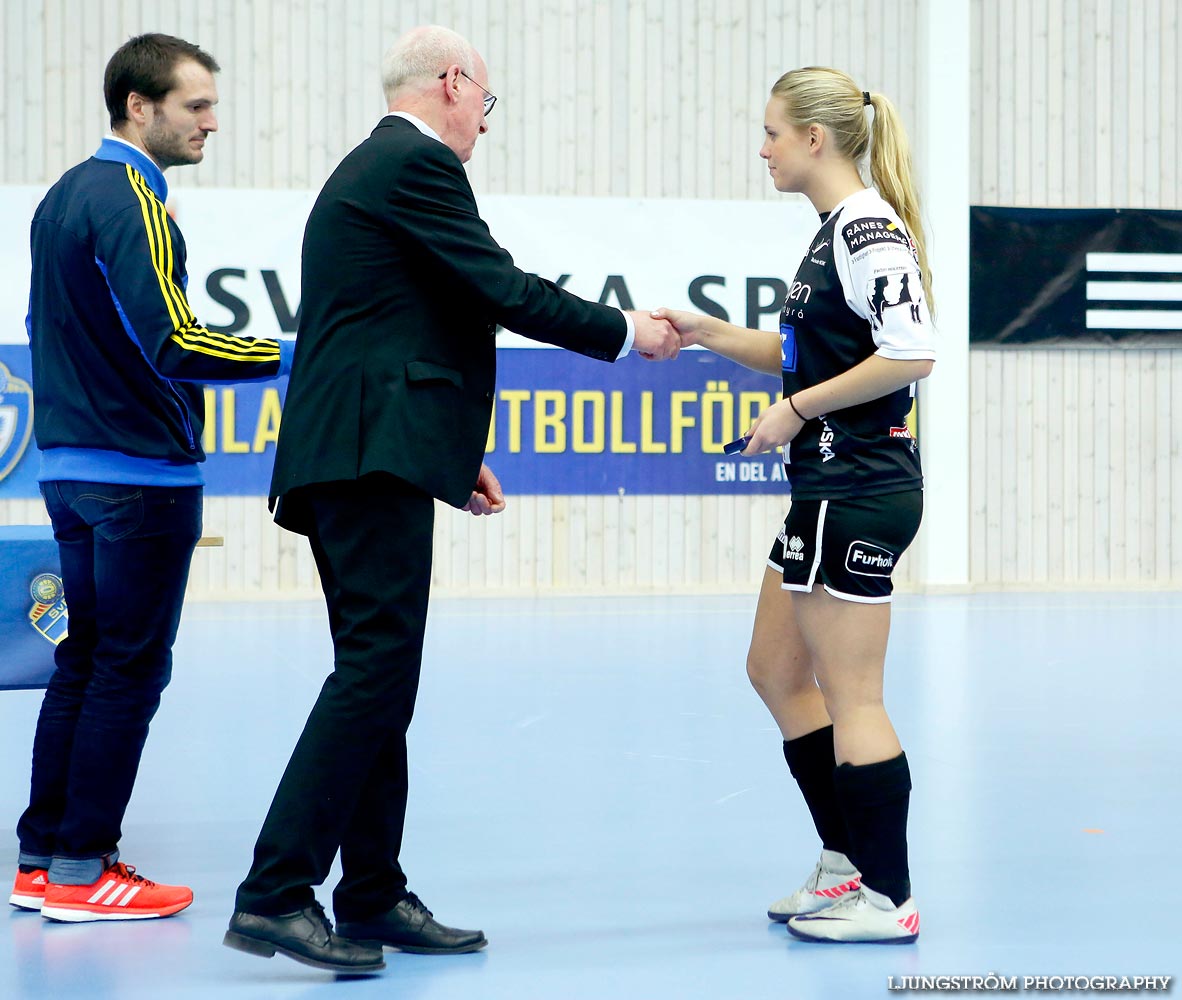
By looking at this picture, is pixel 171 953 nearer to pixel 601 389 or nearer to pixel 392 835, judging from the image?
pixel 392 835

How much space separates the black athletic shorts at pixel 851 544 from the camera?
84.7 inches

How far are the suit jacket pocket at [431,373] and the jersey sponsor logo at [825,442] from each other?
597 mm

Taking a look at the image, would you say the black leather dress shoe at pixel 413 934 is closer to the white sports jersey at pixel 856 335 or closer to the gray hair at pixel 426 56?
the white sports jersey at pixel 856 335

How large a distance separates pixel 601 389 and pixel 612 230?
986mm

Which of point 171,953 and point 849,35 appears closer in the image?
point 171,953

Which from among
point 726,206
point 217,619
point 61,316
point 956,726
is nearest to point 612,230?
point 726,206

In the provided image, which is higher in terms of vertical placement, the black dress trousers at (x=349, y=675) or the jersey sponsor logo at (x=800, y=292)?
the jersey sponsor logo at (x=800, y=292)

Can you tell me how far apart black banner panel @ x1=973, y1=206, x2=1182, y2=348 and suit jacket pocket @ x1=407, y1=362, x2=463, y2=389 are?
23.4 feet

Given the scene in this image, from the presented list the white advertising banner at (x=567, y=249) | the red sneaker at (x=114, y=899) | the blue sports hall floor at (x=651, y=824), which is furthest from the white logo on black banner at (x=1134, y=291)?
the red sneaker at (x=114, y=899)

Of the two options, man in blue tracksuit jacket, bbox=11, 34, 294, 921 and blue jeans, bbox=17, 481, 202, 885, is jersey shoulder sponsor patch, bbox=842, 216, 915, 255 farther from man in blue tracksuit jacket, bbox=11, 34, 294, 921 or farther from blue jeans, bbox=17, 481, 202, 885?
blue jeans, bbox=17, 481, 202, 885

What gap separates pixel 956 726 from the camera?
3.98 metres

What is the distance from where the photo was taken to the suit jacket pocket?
1.98 metres

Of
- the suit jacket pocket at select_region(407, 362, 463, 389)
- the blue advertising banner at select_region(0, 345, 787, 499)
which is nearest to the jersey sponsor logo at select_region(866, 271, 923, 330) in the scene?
the suit jacket pocket at select_region(407, 362, 463, 389)

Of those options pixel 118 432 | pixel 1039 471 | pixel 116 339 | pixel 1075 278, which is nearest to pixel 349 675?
pixel 118 432
